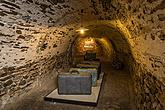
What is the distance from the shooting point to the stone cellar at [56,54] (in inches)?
93.7

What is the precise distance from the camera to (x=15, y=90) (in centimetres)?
446

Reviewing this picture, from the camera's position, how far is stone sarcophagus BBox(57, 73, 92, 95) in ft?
16.3

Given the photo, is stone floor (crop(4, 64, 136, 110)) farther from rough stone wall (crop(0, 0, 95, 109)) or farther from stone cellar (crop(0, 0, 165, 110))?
rough stone wall (crop(0, 0, 95, 109))

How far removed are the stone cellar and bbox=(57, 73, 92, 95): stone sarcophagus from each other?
541 mm

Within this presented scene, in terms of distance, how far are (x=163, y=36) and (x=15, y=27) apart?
274cm

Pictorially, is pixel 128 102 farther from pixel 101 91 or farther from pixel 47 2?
pixel 47 2

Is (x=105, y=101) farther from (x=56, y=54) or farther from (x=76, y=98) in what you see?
(x=56, y=54)

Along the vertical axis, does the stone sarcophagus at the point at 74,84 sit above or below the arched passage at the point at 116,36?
below

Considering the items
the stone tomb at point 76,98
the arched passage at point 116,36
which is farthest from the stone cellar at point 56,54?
the arched passage at point 116,36

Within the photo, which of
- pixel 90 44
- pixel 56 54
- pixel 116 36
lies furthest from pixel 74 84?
pixel 90 44

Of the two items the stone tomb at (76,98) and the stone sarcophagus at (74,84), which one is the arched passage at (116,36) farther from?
the stone tomb at (76,98)

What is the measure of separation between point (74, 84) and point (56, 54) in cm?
217

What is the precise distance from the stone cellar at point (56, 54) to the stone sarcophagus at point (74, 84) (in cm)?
54

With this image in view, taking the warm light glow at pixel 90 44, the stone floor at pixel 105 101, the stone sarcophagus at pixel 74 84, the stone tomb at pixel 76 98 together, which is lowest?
the stone floor at pixel 105 101
